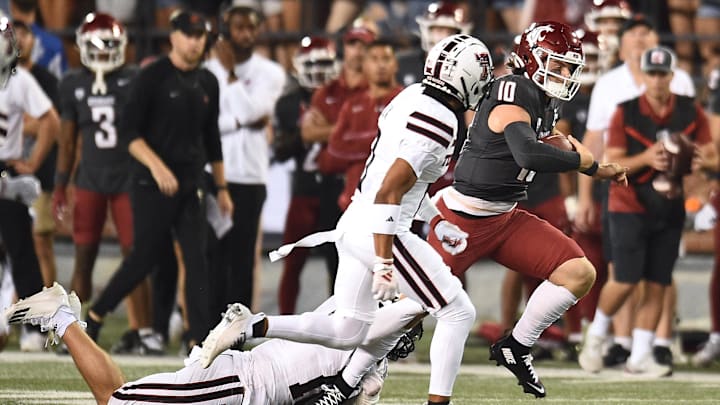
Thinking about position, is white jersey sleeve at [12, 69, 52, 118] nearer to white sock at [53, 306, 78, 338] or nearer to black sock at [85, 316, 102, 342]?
black sock at [85, 316, 102, 342]

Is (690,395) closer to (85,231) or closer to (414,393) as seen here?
(414,393)

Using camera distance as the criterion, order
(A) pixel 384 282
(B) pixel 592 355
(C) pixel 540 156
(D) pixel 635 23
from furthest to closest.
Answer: (D) pixel 635 23, (B) pixel 592 355, (C) pixel 540 156, (A) pixel 384 282

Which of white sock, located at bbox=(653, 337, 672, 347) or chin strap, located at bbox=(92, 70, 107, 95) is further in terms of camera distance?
chin strap, located at bbox=(92, 70, 107, 95)

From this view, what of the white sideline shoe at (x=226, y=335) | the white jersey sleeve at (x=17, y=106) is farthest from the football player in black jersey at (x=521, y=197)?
the white jersey sleeve at (x=17, y=106)

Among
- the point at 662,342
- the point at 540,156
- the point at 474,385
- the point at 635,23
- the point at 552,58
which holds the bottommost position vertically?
the point at 662,342

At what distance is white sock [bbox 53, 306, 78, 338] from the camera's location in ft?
23.0

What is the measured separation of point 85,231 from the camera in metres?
11.3

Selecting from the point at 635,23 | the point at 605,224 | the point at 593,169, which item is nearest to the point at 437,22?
the point at 635,23

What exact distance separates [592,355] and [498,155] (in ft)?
7.69

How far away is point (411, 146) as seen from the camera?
7.12 m

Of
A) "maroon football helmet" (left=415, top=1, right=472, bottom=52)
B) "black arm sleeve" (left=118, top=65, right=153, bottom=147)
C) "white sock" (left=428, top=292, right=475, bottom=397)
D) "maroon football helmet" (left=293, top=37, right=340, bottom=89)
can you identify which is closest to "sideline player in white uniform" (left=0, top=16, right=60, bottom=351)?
"black arm sleeve" (left=118, top=65, right=153, bottom=147)

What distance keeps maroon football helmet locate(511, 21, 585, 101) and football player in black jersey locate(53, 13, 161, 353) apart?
12.3ft

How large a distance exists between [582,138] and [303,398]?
4.84 metres

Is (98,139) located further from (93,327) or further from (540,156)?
(540,156)
